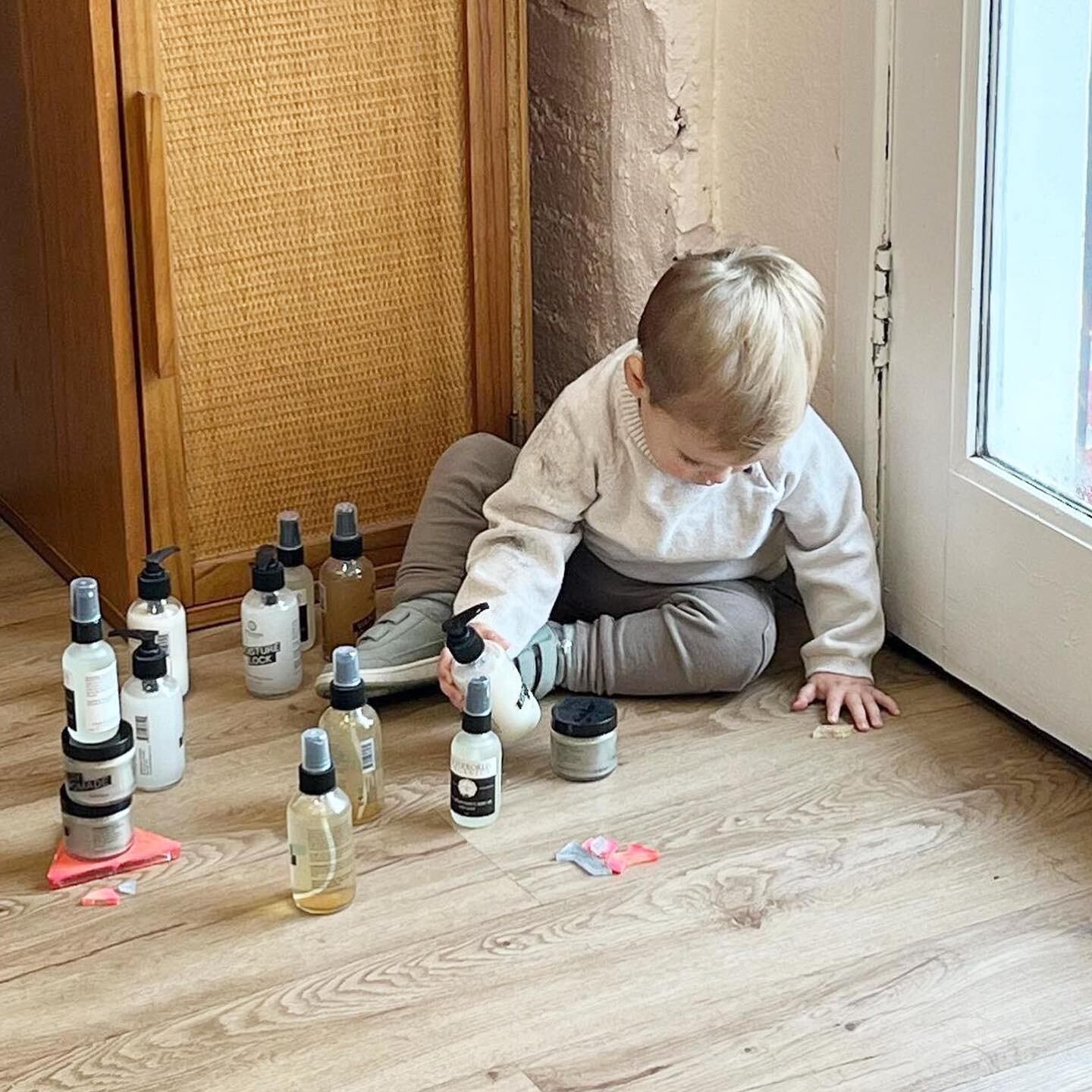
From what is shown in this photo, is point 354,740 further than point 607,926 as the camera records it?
Yes

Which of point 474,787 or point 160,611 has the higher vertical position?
point 160,611

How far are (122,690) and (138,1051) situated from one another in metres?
0.47

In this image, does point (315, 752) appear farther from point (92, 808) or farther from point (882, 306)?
point (882, 306)

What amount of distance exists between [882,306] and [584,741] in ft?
1.95

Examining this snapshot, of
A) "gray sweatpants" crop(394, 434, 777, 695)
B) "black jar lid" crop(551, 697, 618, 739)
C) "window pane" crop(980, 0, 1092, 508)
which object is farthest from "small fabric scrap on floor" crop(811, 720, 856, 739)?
"window pane" crop(980, 0, 1092, 508)

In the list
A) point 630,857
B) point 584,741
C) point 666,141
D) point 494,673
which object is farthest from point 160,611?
point 666,141

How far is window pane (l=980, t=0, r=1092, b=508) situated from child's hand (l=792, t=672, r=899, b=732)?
287 mm

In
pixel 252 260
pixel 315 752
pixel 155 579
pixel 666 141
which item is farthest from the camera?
pixel 666 141

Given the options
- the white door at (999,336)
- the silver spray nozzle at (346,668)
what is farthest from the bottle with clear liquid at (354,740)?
the white door at (999,336)

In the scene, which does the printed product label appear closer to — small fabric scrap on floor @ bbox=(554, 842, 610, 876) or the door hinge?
small fabric scrap on floor @ bbox=(554, 842, 610, 876)

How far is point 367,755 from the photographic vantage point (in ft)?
5.91

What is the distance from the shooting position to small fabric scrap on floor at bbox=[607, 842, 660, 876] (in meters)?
1.76

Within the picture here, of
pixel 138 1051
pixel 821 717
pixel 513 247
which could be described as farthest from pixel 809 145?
pixel 138 1051

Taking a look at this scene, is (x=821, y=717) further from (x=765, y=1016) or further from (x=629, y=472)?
(x=765, y=1016)
